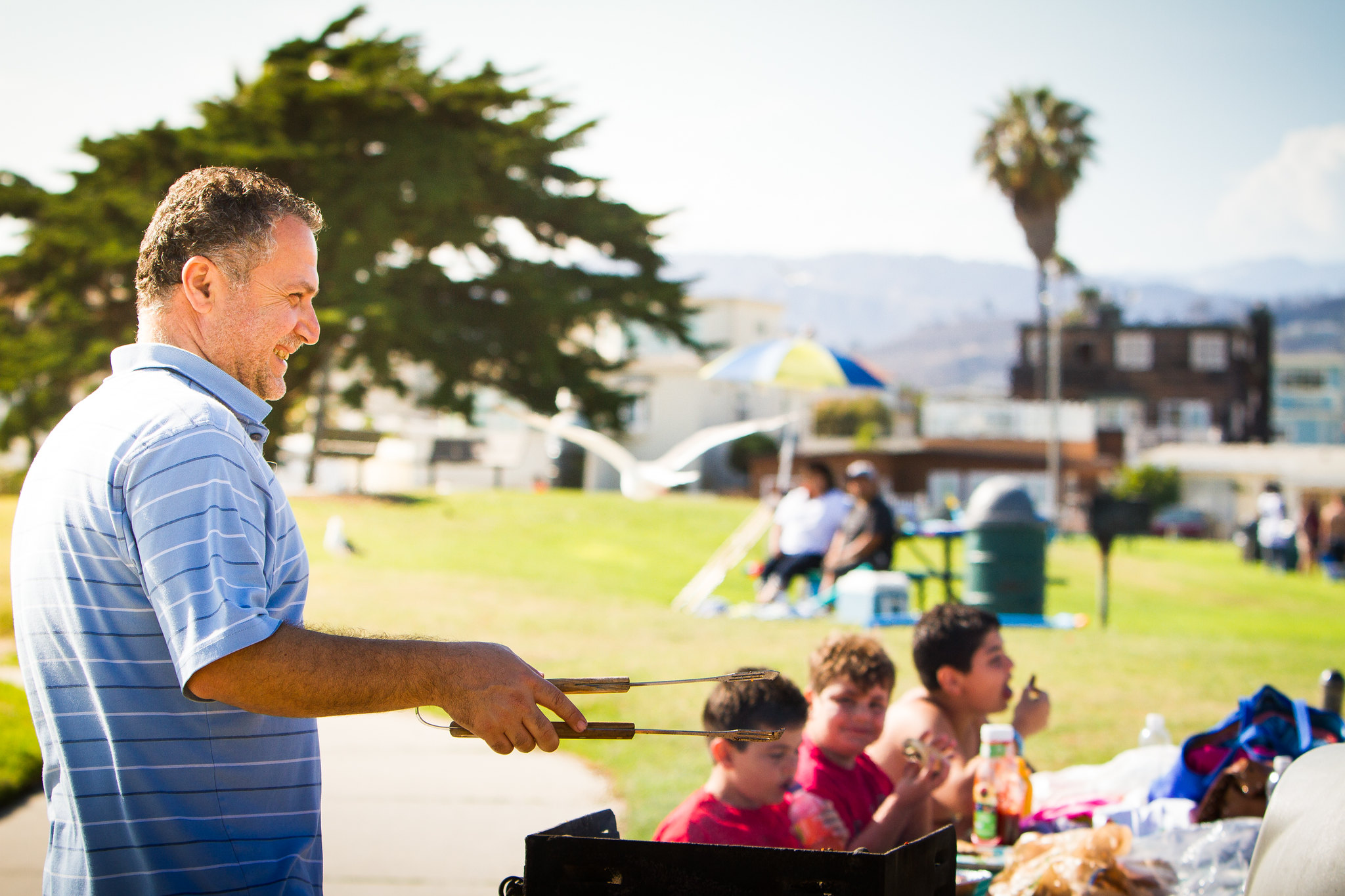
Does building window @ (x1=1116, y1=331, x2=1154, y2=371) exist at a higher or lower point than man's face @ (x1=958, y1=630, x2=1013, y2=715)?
higher

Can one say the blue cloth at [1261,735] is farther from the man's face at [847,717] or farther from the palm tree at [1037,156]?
the palm tree at [1037,156]

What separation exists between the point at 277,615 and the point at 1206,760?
3.63 metres

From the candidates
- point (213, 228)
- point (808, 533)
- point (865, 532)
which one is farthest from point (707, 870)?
point (808, 533)

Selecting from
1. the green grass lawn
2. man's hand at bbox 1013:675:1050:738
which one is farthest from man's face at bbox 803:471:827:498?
man's hand at bbox 1013:675:1050:738

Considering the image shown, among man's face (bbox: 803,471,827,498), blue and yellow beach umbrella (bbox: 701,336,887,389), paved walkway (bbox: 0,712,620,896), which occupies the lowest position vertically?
paved walkway (bbox: 0,712,620,896)

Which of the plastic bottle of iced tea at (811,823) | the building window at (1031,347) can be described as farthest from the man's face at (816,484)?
the building window at (1031,347)

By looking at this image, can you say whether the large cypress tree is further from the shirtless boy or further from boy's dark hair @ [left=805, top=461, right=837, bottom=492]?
the shirtless boy

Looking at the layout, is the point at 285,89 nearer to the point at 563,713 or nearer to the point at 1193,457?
the point at 563,713

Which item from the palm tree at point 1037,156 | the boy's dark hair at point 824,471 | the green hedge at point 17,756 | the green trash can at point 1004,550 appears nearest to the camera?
the green hedge at point 17,756

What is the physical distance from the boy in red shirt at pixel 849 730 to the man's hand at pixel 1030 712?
0.55 meters

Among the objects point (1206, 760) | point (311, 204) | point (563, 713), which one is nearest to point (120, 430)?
point (311, 204)

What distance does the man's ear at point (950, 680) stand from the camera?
13.9 feet

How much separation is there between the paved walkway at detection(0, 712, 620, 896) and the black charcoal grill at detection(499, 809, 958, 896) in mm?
2924

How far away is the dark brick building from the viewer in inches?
2635
